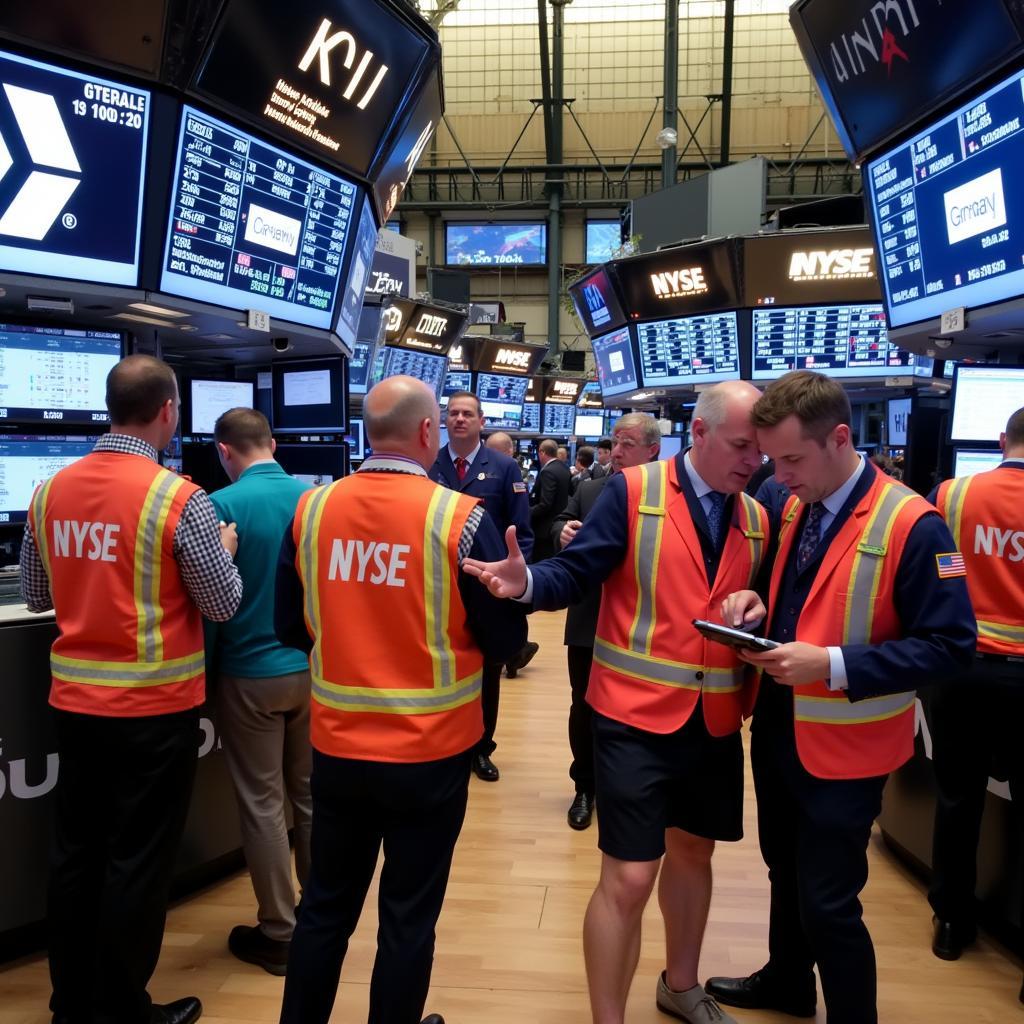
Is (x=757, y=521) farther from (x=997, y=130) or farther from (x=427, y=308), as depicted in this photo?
(x=427, y=308)

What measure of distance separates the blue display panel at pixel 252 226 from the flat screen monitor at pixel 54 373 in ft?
1.48

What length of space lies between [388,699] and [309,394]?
301 cm

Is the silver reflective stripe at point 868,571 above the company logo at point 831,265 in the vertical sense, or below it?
below

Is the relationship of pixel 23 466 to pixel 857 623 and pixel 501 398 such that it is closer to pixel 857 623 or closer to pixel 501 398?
pixel 857 623

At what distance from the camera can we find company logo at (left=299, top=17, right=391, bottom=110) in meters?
3.44

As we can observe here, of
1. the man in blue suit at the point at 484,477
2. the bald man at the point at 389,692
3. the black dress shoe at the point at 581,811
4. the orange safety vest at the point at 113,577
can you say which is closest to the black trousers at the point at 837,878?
the bald man at the point at 389,692

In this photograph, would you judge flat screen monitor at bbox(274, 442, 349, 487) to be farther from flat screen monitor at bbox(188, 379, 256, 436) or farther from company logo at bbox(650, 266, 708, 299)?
company logo at bbox(650, 266, 708, 299)

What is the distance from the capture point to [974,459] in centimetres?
377

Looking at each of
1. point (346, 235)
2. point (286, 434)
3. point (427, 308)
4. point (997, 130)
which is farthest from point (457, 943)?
point (427, 308)

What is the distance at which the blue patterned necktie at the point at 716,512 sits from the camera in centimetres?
214

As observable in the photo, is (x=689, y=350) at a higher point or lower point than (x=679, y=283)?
lower

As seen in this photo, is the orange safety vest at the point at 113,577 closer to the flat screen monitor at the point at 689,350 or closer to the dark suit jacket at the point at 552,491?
the dark suit jacket at the point at 552,491

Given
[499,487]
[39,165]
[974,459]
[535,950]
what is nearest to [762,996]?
[535,950]

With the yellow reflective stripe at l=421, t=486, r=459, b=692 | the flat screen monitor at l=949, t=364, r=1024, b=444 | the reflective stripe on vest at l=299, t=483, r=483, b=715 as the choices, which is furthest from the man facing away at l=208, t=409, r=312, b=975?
the flat screen monitor at l=949, t=364, r=1024, b=444
